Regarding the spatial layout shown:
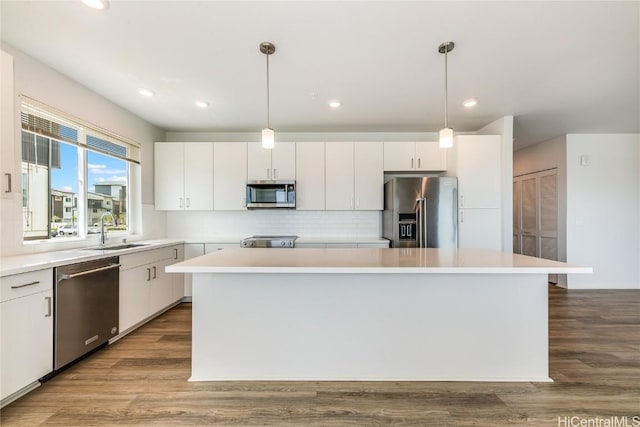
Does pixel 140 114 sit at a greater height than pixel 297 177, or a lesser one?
greater

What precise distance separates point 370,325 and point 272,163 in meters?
2.80

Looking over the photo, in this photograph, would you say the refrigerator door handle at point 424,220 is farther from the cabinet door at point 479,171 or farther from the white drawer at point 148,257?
the white drawer at point 148,257

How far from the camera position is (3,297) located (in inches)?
67.9

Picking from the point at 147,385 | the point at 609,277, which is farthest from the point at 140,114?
the point at 609,277

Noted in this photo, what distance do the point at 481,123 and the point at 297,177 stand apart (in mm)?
2714

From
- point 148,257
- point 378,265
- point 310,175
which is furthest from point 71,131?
point 378,265

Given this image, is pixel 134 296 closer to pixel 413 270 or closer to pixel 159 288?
pixel 159 288

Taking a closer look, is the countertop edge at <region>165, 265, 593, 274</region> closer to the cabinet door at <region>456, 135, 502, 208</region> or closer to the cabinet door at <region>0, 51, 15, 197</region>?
the cabinet door at <region>0, 51, 15, 197</region>

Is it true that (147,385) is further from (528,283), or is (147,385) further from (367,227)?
(367,227)

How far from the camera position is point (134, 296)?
9.68 ft

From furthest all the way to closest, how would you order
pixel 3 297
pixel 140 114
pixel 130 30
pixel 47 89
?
pixel 140 114 < pixel 47 89 < pixel 130 30 < pixel 3 297

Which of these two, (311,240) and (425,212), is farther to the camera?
(311,240)

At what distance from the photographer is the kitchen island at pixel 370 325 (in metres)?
2.02

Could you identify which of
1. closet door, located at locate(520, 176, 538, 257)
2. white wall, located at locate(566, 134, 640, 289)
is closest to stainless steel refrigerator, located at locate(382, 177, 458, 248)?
white wall, located at locate(566, 134, 640, 289)
